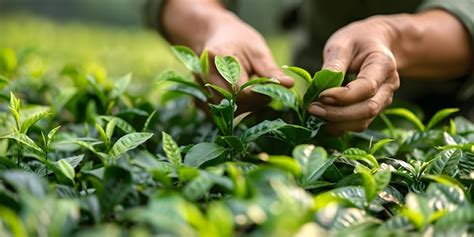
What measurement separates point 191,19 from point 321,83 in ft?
2.23

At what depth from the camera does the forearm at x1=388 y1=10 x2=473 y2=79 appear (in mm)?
1296

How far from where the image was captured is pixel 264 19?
17.7 feet

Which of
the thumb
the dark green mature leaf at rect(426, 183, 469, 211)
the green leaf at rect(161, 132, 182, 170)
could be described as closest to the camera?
the dark green mature leaf at rect(426, 183, 469, 211)

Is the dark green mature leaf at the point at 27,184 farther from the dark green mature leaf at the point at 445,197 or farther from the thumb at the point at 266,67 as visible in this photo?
the thumb at the point at 266,67

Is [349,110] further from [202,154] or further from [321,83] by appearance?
[202,154]

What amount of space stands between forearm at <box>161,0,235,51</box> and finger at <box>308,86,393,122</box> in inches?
19.6

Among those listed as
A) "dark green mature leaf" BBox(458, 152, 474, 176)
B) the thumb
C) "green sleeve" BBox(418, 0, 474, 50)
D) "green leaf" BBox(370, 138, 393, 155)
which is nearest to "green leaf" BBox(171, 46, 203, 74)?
the thumb

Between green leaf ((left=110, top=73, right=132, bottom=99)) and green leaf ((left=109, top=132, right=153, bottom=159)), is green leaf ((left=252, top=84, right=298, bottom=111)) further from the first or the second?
green leaf ((left=110, top=73, right=132, bottom=99))

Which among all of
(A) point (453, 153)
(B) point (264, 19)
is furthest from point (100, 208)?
(B) point (264, 19)

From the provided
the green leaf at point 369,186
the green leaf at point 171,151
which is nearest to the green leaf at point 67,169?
the green leaf at point 171,151

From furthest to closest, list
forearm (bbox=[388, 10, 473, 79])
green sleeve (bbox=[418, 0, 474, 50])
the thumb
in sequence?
green sleeve (bbox=[418, 0, 474, 50]), forearm (bbox=[388, 10, 473, 79]), the thumb

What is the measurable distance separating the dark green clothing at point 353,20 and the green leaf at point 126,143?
3.10ft

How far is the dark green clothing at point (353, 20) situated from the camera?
186 centimetres

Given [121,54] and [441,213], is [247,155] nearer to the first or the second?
[441,213]
